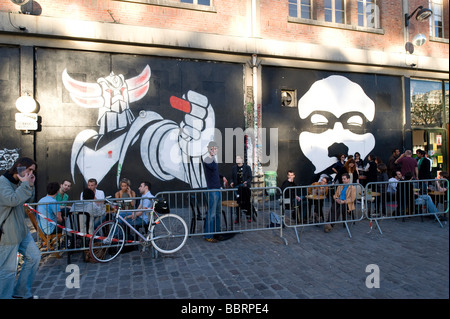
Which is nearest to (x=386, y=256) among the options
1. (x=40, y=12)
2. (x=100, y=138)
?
(x=100, y=138)

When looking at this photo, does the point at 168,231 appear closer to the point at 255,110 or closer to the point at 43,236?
the point at 43,236

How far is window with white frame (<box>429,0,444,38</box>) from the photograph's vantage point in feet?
42.0

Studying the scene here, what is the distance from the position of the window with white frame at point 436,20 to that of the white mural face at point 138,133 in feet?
38.1

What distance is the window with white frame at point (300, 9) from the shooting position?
1057 centimetres

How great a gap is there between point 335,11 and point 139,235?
11.4 metres

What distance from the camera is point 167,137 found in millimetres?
Result: 9211

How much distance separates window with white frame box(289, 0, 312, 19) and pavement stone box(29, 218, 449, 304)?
8.62 meters

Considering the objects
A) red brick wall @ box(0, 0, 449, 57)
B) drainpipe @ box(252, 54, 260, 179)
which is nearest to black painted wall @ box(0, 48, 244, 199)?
drainpipe @ box(252, 54, 260, 179)

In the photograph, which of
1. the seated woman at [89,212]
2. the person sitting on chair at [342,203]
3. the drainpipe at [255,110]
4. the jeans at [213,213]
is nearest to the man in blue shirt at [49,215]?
the seated woman at [89,212]

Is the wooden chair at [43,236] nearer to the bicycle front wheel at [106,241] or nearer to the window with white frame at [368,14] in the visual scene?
the bicycle front wheel at [106,241]

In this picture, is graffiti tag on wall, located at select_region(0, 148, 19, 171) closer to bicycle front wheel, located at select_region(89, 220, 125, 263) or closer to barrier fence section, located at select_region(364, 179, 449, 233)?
bicycle front wheel, located at select_region(89, 220, 125, 263)

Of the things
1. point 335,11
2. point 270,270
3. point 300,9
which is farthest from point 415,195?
point 335,11

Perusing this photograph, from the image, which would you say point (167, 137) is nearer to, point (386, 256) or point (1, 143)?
point (1, 143)
